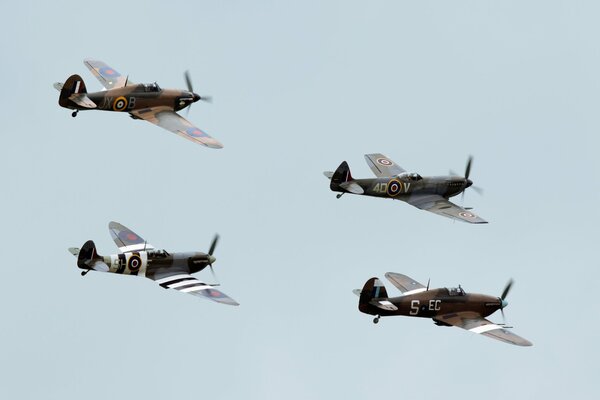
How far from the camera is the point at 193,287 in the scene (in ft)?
287

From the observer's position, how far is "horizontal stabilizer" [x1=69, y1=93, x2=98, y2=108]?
314ft

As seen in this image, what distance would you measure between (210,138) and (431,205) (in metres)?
11.5

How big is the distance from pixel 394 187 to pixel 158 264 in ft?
46.4

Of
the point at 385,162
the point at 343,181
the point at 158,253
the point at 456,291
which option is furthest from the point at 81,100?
the point at 456,291

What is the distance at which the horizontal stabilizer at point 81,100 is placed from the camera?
95.7 metres

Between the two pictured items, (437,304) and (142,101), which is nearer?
(437,304)

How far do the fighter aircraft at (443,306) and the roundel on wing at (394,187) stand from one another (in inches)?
303

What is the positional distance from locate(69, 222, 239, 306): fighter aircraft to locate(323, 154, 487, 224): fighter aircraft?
8.29 m

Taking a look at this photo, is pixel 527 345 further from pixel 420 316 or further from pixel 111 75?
pixel 111 75

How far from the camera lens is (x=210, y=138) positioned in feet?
313

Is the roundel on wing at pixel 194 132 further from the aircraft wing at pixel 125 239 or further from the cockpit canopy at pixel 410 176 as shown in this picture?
the cockpit canopy at pixel 410 176

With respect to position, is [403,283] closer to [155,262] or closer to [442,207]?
[442,207]

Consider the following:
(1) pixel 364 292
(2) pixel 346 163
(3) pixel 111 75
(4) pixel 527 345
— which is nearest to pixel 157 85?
(3) pixel 111 75

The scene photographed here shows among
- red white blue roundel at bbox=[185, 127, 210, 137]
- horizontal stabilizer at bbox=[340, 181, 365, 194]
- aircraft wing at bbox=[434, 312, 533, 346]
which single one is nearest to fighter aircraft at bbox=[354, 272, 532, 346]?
aircraft wing at bbox=[434, 312, 533, 346]
